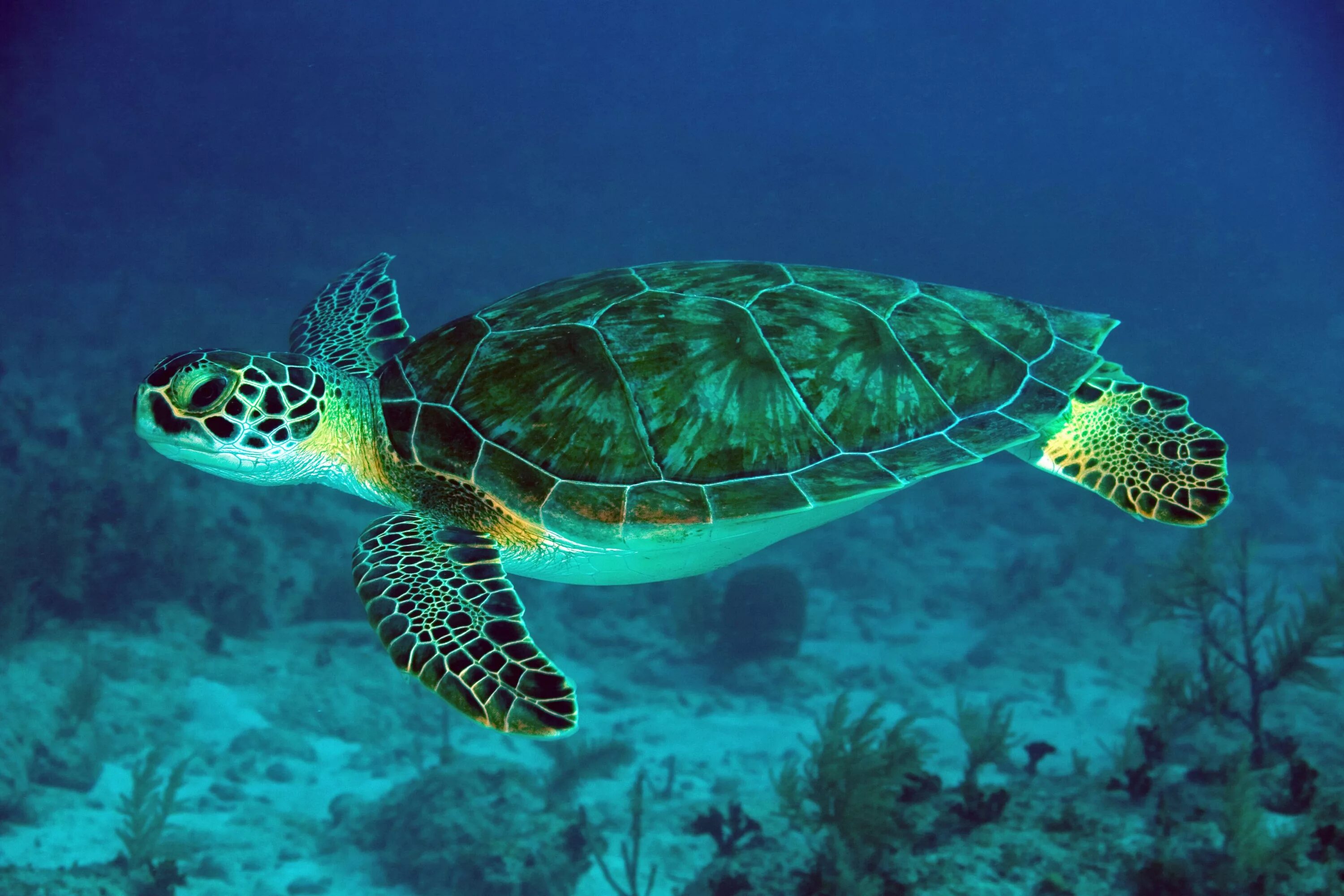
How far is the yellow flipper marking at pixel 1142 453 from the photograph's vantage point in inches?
132

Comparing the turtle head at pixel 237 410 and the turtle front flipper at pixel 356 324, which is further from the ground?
the turtle front flipper at pixel 356 324

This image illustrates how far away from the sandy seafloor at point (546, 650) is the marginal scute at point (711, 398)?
2766 millimetres

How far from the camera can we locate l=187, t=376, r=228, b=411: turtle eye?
3.00 meters

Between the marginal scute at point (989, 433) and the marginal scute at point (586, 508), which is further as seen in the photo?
the marginal scute at point (989, 433)

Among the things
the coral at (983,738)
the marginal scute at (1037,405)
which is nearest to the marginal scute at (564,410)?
the marginal scute at (1037,405)

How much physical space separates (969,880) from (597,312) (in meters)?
3.76

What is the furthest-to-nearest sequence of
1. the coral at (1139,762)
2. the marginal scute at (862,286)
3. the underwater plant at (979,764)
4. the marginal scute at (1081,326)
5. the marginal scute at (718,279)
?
1. the coral at (1139,762)
2. the underwater plant at (979,764)
3. the marginal scute at (1081,326)
4. the marginal scute at (862,286)
5. the marginal scute at (718,279)

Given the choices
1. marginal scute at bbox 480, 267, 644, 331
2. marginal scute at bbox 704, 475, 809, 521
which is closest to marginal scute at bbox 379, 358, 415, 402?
marginal scute at bbox 480, 267, 644, 331

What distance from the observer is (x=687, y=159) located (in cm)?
6956

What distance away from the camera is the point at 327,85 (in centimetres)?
6506

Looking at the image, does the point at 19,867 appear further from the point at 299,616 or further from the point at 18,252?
the point at 18,252

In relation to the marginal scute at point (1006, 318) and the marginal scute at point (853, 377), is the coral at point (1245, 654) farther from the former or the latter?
the marginal scute at point (853, 377)

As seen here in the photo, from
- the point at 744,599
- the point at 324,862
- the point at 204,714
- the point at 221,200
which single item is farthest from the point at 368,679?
the point at 221,200

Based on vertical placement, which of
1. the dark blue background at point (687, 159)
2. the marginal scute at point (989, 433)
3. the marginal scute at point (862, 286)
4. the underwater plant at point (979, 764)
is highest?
the dark blue background at point (687, 159)
